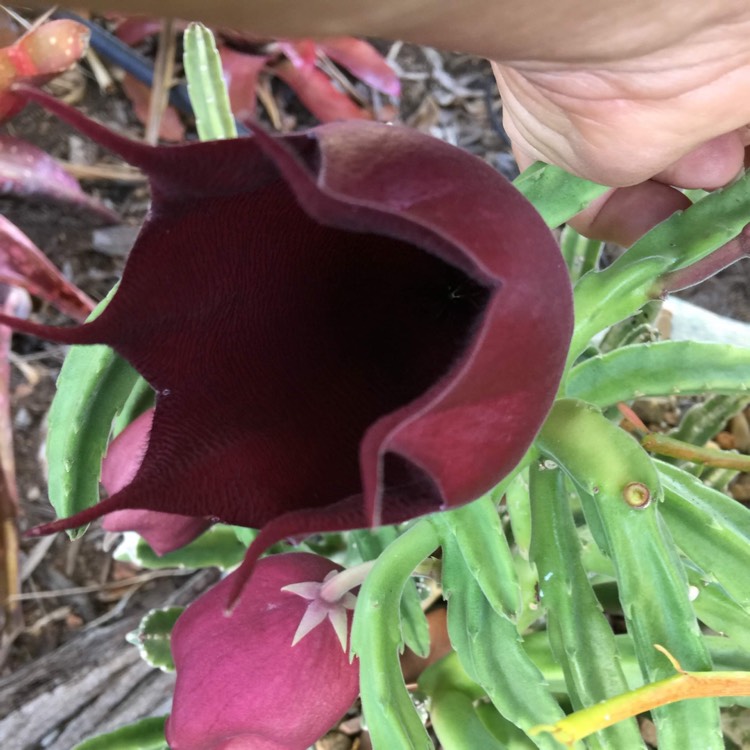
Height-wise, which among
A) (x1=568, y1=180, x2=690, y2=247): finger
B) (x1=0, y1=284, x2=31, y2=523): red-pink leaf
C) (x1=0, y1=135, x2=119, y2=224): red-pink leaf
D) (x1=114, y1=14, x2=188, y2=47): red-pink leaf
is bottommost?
(x1=0, y1=284, x2=31, y2=523): red-pink leaf

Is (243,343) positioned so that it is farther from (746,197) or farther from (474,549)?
(746,197)

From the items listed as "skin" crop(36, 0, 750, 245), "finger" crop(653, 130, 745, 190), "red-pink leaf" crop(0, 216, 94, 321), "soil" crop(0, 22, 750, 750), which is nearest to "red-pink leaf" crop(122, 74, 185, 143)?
"soil" crop(0, 22, 750, 750)

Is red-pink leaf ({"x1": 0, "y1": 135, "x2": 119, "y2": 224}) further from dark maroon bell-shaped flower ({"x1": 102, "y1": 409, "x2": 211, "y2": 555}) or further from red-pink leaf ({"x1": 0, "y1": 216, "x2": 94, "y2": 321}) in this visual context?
dark maroon bell-shaped flower ({"x1": 102, "y1": 409, "x2": 211, "y2": 555})

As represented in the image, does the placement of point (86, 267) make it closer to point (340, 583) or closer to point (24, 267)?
point (24, 267)

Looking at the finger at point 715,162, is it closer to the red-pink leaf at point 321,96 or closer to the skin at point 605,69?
the skin at point 605,69

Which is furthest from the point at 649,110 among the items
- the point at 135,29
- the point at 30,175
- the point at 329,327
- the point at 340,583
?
the point at 135,29

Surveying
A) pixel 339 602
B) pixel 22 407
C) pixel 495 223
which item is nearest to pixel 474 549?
pixel 339 602
